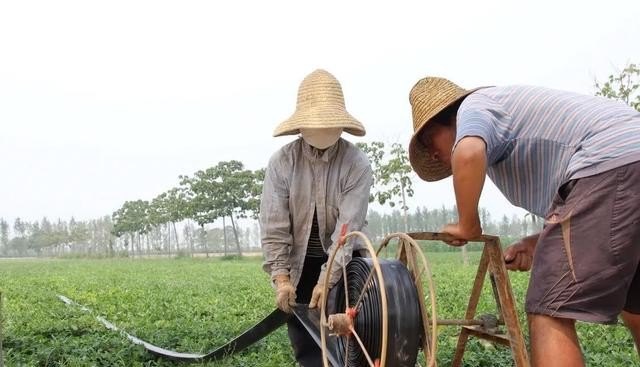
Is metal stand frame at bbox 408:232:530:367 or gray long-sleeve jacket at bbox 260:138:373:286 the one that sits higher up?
gray long-sleeve jacket at bbox 260:138:373:286

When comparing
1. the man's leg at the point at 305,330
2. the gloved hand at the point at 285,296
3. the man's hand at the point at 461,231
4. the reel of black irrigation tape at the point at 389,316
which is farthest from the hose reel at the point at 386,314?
the man's leg at the point at 305,330

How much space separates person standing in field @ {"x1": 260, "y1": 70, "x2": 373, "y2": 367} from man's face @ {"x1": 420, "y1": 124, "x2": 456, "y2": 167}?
72cm

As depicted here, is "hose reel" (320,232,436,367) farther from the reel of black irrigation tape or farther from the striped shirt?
the striped shirt

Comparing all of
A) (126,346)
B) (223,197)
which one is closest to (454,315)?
(126,346)

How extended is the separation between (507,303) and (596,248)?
17.0 inches

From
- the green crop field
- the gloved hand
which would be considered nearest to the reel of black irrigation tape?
the gloved hand

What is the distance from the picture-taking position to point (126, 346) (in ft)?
15.4

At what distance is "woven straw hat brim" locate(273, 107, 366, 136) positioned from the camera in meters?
2.96

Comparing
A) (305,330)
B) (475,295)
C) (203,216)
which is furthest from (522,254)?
(203,216)

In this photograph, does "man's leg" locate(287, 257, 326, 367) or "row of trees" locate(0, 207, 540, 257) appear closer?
"man's leg" locate(287, 257, 326, 367)

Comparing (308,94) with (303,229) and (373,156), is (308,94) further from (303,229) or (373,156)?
(373,156)

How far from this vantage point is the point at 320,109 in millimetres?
3033

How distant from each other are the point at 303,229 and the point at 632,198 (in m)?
1.80

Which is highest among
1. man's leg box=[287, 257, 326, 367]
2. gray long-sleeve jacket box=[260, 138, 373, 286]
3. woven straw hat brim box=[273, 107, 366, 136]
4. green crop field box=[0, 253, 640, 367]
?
woven straw hat brim box=[273, 107, 366, 136]
